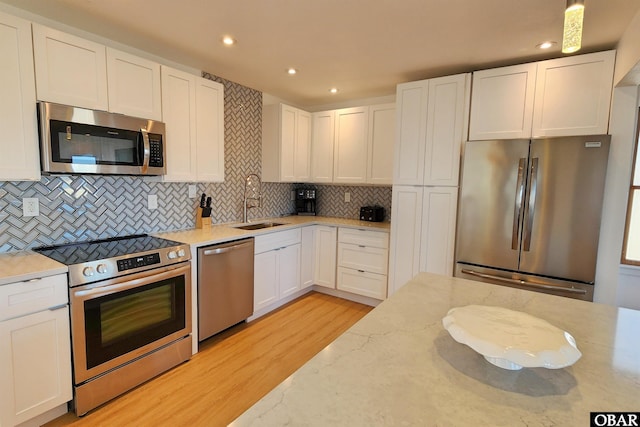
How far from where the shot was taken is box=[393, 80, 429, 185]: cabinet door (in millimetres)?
3066

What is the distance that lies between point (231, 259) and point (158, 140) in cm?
115

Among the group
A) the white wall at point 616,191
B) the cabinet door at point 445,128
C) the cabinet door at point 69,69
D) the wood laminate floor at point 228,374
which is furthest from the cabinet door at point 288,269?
the white wall at point 616,191

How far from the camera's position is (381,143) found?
366cm

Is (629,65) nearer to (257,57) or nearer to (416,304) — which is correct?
(416,304)

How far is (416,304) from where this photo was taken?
1.39 metres

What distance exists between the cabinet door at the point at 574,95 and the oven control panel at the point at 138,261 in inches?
124

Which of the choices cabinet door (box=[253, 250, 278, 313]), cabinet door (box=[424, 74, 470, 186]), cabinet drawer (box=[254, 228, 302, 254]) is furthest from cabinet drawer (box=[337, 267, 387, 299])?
cabinet door (box=[424, 74, 470, 186])

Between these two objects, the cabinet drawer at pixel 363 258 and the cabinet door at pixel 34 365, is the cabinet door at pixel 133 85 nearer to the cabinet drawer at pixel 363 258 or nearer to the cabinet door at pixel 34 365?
the cabinet door at pixel 34 365

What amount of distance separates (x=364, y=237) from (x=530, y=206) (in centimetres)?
166

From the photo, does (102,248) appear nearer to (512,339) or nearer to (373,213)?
(512,339)

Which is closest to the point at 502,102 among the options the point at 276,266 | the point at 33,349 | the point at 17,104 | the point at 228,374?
the point at 276,266

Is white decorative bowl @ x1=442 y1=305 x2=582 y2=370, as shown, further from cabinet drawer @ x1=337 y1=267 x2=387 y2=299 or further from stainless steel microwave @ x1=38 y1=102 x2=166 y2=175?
cabinet drawer @ x1=337 y1=267 x2=387 y2=299

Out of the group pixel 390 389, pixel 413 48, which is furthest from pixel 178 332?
pixel 413 48

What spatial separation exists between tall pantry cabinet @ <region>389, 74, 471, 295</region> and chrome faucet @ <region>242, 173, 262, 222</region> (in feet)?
5.64
